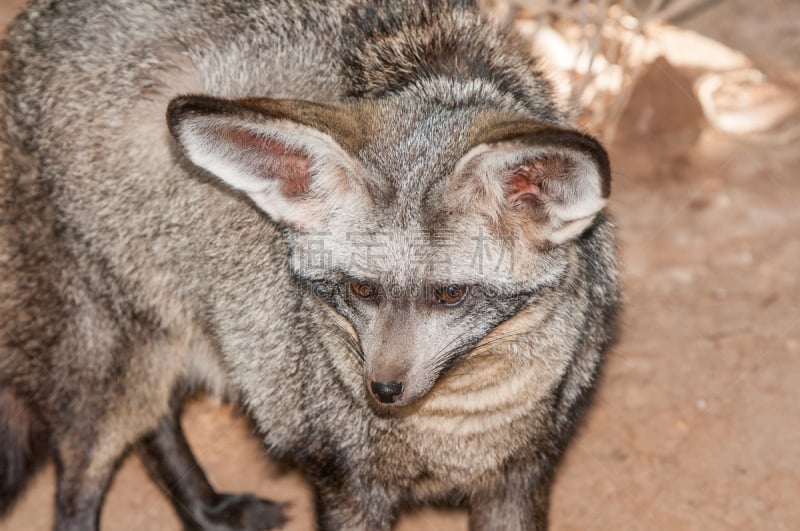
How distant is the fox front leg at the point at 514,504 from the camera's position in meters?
4.12

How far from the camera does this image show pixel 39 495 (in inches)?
197

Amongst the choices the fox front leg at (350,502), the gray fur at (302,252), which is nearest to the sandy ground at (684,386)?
the gray fur at (302,252)

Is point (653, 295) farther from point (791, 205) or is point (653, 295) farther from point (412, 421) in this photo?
point (412, 421)

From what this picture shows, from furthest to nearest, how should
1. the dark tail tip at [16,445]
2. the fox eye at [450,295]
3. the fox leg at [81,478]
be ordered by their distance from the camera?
the dark tail tip at [16,445]
the fox leg at [81,478]
the fox eye at [450,295]

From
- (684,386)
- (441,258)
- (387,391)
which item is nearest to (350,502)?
(387,391)

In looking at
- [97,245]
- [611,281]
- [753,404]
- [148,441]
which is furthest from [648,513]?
[97,245]

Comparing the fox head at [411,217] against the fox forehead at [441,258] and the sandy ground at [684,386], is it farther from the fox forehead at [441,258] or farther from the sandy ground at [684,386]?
the sandy ground at [684,386]

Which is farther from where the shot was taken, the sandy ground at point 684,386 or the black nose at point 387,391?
the sandy ground at point 684,386

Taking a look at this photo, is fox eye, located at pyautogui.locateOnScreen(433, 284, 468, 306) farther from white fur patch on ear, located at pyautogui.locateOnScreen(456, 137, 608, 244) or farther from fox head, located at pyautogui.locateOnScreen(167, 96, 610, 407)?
white fur patch on ear, located at pyautogui.locateOnScreen(456, 137, 608, 244)

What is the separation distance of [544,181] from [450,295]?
0.48 m

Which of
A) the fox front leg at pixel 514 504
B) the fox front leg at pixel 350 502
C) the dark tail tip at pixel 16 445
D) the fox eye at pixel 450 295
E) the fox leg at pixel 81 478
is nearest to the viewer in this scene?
the fox eye at pixel 450 295

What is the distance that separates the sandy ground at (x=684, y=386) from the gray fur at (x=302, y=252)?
2.30 feet

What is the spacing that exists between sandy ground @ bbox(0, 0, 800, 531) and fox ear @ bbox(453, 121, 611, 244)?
2077 mm

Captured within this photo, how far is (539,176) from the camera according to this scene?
10.3 feet
